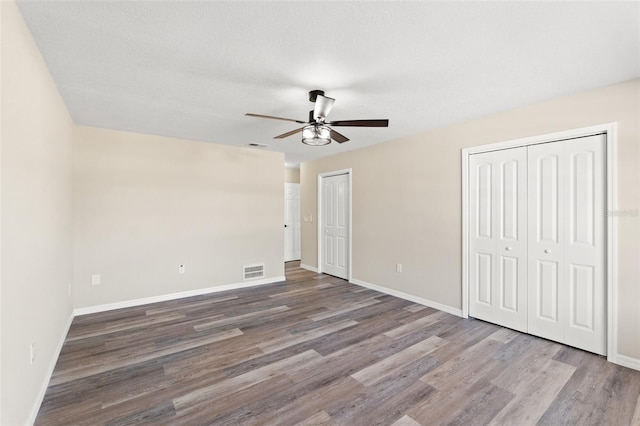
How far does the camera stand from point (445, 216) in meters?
3.80

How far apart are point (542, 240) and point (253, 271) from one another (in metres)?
4.13

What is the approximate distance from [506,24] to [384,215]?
3.14 metres

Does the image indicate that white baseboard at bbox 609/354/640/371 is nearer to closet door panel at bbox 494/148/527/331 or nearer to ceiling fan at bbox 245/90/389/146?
closet door panel at bbox 494/148/527/331

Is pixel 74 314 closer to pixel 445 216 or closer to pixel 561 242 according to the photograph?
pixel 445 216

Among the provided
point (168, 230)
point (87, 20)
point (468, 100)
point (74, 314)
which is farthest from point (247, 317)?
point (468, 100)

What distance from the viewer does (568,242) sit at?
2.80 m

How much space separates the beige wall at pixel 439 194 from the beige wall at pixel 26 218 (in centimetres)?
396

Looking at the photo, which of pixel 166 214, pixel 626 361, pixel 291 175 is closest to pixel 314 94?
pixel 166 214

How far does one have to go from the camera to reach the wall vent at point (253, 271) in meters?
4.99

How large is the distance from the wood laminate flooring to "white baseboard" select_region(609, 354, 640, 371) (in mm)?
71

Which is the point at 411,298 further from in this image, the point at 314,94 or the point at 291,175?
the point at 291,175

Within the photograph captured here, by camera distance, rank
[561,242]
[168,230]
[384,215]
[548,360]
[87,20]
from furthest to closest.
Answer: [384,215], [168,230], [561,242], [548,360], [87,20]

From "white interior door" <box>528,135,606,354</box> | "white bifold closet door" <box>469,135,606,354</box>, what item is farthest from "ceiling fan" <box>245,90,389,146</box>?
"white interior door" <box>528,135,606,354</box>

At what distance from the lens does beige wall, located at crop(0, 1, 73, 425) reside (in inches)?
57.2
